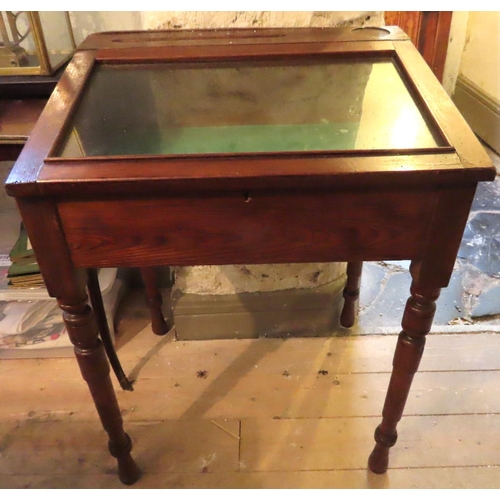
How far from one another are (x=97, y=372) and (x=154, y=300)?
473mm

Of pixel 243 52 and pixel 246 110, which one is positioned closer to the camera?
pixel 246 110

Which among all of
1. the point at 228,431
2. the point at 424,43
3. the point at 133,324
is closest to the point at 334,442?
the point at 228,431

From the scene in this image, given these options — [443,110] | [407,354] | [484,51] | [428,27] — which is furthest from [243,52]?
[484,51]

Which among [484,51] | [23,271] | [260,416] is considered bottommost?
[260,416]

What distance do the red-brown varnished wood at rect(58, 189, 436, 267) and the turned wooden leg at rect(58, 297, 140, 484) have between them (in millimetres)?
107

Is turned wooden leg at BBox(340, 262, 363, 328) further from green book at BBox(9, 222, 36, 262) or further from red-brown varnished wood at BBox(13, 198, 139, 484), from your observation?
green book at BBox(9, 222, 36, 262)

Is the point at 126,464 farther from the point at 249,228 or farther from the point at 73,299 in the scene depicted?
the point at 249,228

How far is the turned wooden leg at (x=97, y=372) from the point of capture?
753mm

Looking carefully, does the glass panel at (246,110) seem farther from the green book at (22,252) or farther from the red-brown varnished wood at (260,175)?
the green book at (22,252)

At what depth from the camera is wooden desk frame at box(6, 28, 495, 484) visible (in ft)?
1.96

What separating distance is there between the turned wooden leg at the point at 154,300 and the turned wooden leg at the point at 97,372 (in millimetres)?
397

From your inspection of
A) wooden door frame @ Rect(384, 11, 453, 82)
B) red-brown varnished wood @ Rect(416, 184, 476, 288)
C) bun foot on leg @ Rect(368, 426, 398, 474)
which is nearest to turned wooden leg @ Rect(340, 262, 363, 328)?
bun foot on leg @ Rect(368, 426, 398, 474)

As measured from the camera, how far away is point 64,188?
23.4 inches

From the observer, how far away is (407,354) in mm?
803
